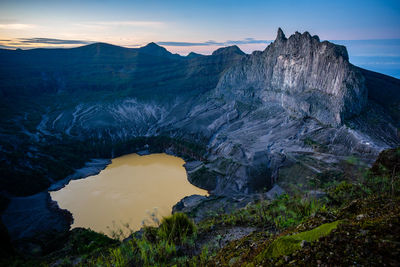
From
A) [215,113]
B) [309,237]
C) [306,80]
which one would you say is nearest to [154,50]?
[215,113]

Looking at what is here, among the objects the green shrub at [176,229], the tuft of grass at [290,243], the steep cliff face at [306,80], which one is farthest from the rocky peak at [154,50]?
the tuft of grass at [290,243]

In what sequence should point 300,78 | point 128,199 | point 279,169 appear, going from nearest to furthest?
point 128,199 < point 279,169 < point 300,78

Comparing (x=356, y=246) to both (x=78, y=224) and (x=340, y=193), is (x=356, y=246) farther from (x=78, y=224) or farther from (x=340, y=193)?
(x=78, y=224)

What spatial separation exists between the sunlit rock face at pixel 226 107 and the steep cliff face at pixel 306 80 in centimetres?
24

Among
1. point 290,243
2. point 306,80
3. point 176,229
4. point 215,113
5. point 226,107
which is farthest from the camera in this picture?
point 226,107

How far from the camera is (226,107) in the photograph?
3172 inches

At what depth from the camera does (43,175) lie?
5047 cm

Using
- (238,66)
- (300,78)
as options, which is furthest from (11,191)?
(238,66)

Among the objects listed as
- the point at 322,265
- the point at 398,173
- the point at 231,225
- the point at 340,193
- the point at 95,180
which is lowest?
the point at 95,180

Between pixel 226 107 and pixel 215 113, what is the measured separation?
4.19 metres

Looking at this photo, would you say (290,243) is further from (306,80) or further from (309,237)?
(306,80)

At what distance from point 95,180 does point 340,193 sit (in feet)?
168

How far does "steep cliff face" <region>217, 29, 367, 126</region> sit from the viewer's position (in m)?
50.2

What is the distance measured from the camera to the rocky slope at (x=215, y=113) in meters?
47.7
